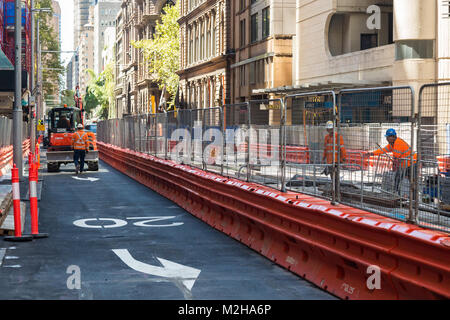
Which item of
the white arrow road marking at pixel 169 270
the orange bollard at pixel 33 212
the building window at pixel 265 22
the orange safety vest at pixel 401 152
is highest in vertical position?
the building window at pixel 265 22

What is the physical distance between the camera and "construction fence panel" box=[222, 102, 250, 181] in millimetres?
13198

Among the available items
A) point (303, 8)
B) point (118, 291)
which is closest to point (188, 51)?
point (303, 8)

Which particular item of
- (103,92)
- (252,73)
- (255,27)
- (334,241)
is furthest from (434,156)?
(103,92)

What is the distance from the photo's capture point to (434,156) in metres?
7.14

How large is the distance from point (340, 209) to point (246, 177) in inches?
175

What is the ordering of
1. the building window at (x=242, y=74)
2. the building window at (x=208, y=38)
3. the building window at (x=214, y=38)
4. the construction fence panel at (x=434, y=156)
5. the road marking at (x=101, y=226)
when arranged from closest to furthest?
1. the construction fence panel at (x=434, y=156)
2. the road marking at (x=101, y=226)
3. the building window at (x=242, y=74)
4. the building window at (x=214, y=38)
5. the building window at (x=208, y=38)

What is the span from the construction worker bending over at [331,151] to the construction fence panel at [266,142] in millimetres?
1500

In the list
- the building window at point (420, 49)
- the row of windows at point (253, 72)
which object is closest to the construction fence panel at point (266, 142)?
the building window at point (420, 49)

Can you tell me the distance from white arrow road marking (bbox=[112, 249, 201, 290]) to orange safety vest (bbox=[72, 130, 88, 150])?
62.3 ft

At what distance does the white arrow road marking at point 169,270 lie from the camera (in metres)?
9.27

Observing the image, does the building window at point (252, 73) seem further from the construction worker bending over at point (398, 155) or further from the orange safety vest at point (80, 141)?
the construction worker bending over at point (398, 155)

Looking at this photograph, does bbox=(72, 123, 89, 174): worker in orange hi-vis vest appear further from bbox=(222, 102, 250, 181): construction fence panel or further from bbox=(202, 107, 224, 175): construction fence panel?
bbox=(222, 102, 250, 181): construction fence panel

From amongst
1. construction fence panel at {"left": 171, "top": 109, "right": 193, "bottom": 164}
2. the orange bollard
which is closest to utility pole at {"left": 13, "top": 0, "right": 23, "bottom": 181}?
construction fence panel at {"left": 171, "top": 109, "right": 193, "bottom": 164}

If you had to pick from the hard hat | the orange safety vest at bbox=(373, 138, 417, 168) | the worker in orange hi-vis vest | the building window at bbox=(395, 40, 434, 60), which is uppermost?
the building window at bbox=(395, 40, 434, 60)
